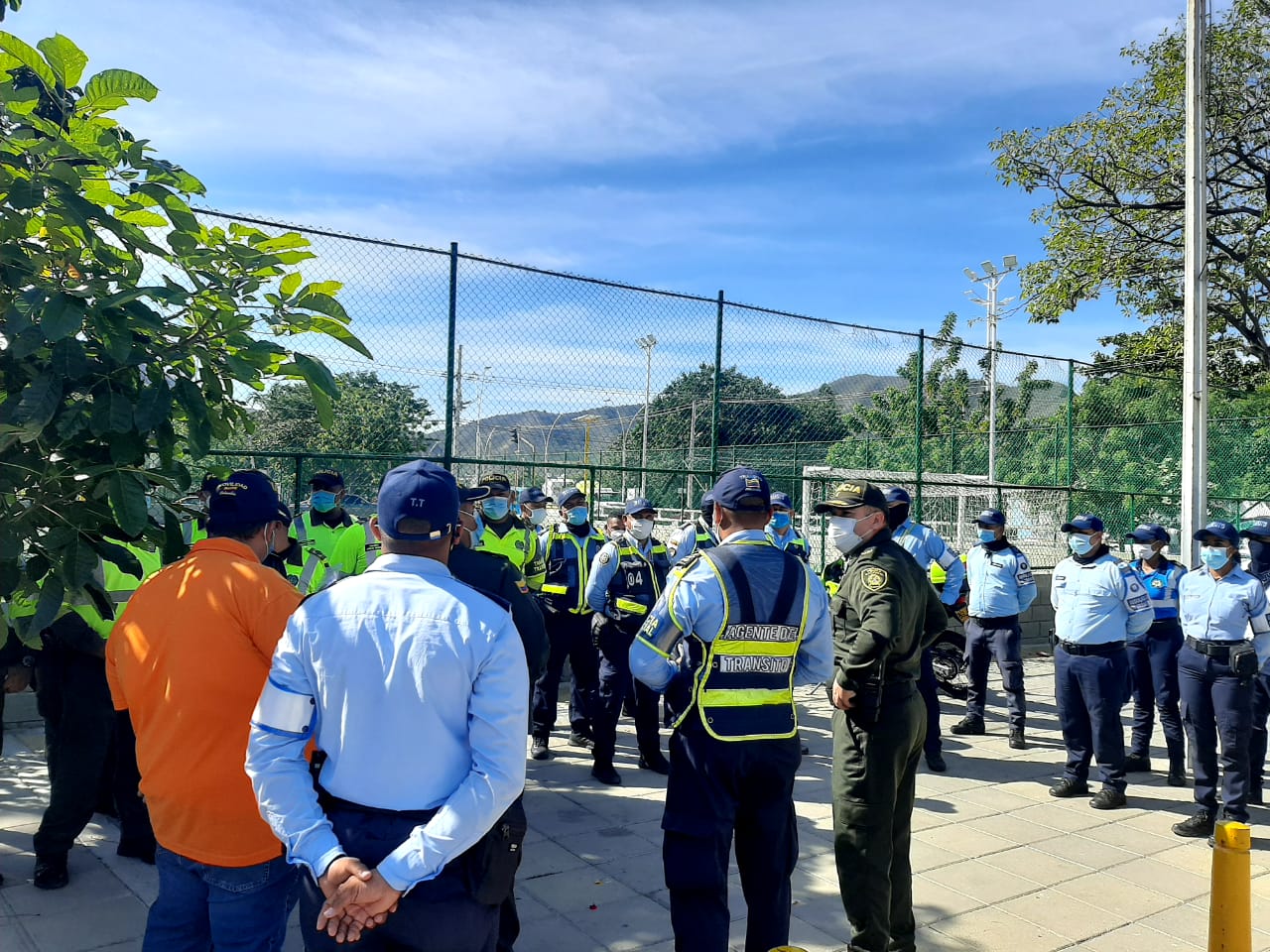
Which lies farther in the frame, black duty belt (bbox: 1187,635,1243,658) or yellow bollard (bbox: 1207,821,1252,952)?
black duty belt (bbox: 1187,635,1243,658)

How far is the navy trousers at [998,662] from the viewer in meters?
8.32

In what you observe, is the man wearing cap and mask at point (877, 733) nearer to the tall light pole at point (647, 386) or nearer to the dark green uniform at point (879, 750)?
the dark green uniform at point (879, 750)

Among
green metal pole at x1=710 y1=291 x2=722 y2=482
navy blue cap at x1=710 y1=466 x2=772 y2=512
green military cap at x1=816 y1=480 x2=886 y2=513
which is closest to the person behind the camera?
navy blue cap at x1=710 y1=466 x2=772 y2=512

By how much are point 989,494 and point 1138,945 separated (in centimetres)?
992

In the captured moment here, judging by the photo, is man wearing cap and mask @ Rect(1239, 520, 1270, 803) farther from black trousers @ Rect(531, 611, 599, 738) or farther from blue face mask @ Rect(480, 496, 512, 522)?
blue face mask @ Rect(480, 496, 512, 522)

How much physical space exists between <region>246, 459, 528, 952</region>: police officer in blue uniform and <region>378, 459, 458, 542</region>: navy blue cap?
0.48 ft

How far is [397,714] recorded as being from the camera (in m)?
2.37

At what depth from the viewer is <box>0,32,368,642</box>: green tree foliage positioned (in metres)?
2.81

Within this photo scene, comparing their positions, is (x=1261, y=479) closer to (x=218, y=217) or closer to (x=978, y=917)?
(x=978, y=917)

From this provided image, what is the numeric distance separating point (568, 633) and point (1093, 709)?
12.9ft

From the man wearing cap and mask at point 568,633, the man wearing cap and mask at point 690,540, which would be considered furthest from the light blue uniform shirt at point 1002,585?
the man wearing cap and mask at point 568,633

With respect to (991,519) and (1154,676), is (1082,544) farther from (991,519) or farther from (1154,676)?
(991,519)

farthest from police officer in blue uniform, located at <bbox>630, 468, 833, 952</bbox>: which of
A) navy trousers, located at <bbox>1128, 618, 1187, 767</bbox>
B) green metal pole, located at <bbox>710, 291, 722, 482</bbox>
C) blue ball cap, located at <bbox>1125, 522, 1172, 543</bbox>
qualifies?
green metal pole, located at <bbox>710, 291, 722, 482</bbox>

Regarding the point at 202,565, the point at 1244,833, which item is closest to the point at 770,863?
the point at 1244,833
